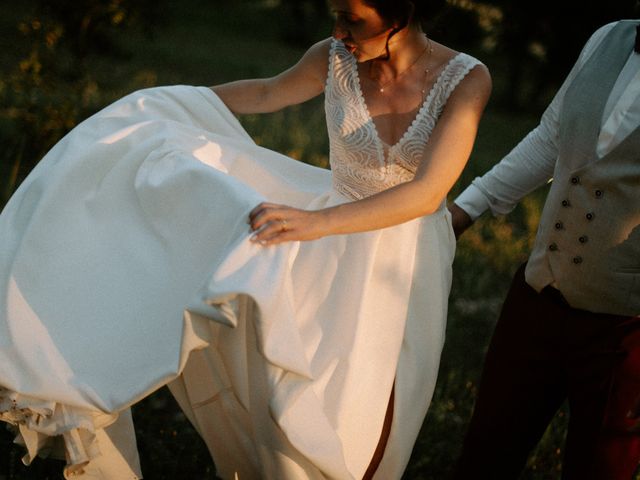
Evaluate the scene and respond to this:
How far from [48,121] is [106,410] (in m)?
4.13

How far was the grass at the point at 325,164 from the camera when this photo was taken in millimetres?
4109

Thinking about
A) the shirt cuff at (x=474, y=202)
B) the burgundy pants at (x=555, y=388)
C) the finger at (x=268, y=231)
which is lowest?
the burgundy pants at (x=555, y=388)

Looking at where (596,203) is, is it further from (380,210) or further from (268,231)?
(268,231)

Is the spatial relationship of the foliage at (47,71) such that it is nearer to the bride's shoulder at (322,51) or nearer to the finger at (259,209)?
the bride's shoulder at (322,51)

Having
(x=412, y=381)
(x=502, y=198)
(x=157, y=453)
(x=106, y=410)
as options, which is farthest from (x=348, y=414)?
(x=157, y=453)

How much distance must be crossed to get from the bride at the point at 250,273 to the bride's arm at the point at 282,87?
2cm

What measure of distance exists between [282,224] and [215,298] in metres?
0.27

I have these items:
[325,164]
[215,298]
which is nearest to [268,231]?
[215,298]

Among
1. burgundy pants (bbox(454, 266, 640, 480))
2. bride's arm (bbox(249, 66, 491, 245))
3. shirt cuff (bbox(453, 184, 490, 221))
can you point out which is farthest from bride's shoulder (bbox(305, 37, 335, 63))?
burgundy pants (bbox(454, 266, 640, 480))

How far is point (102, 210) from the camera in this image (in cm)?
302

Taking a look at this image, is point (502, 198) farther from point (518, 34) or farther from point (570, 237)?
point (518, 34)

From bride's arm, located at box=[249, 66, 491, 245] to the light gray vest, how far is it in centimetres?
27

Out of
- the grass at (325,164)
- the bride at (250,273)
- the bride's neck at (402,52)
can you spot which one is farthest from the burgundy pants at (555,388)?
the grass at (325,164)

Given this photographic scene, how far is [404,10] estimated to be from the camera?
9.62 feet
